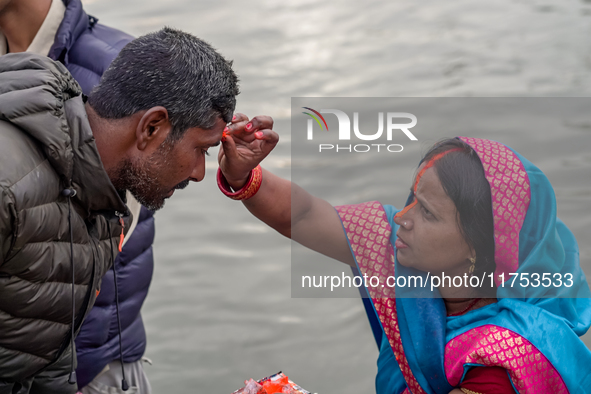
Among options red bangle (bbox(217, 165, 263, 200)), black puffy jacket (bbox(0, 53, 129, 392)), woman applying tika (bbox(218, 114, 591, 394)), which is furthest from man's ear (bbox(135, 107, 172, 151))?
red bangle (bbox(217, 165, 263, 200))

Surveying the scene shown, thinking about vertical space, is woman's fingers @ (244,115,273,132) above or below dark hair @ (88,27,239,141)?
below

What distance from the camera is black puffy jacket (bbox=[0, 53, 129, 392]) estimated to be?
126cm

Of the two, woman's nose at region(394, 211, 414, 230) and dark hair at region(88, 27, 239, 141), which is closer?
dark hair at region(88, 27, 239, 141)

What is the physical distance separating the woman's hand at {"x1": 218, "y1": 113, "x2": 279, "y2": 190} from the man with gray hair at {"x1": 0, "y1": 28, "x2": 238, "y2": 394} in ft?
0.80

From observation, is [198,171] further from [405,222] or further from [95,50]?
[95,50]

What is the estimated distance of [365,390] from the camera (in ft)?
10.8

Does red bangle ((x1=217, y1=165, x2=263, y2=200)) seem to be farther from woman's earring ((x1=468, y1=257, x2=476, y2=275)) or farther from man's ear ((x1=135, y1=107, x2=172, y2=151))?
woman's earring ((x1=468, y1=257, x2=476, y2=275))

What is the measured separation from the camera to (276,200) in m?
2.00

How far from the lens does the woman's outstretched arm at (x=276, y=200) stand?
186cm

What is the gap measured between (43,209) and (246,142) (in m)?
0.70

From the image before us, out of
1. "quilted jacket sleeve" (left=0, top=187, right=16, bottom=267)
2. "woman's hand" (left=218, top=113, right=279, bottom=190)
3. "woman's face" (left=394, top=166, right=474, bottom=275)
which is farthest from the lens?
"woman's hand" (left=218, top=113, right=279, bottom=190)

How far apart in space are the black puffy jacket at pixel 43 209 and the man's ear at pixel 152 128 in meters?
0.13

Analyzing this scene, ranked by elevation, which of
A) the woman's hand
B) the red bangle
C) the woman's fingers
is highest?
the woman's fingers

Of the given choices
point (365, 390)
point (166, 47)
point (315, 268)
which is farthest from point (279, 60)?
point (166, 47)
